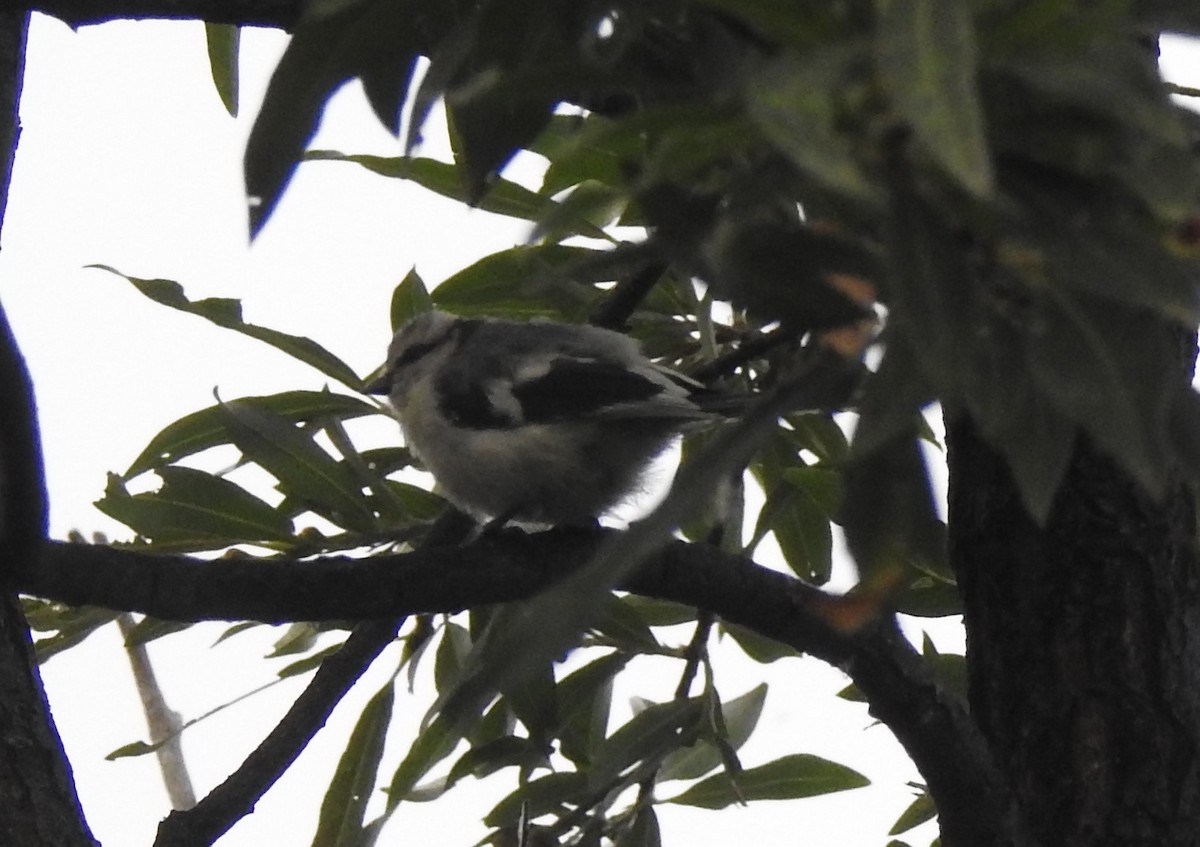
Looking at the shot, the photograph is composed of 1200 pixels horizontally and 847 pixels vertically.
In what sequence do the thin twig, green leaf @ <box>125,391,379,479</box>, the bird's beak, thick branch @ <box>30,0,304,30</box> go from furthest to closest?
1. the bird's beak
2. the thin twig
3. green leaf @ <box>125,391,379,479</box>
4. thick branch @ <box>30,0,304,30</box>

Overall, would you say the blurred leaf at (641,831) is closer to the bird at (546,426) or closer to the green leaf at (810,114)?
the bird at (546,426)

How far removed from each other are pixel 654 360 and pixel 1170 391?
1.97m

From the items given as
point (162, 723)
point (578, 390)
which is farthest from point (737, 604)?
point (162, 723)

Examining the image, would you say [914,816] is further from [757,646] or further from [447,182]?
[447,182]

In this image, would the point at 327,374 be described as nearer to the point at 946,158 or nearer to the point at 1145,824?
the point at 1145,824

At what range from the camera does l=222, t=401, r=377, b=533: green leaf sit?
223 centimetres

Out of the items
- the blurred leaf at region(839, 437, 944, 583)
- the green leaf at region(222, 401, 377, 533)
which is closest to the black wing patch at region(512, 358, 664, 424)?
the green leaf at region(222, 401, 377, 533)

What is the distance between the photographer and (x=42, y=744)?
1.70m

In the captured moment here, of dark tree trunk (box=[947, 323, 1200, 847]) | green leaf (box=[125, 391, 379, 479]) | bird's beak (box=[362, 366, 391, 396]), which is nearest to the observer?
dark tree trunk (box=[947, 323, 1200, 847])

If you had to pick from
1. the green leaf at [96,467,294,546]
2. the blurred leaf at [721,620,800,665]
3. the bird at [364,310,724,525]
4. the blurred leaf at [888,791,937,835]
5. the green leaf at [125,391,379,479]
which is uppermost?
the bird at [364,310,724,525]

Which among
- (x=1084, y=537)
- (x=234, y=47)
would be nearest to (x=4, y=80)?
(x=234, y=47)

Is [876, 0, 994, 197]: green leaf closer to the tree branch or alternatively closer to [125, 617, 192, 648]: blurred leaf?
the tree branch

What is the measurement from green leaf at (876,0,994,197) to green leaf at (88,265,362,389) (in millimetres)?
1604

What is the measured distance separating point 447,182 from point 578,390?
20.1 inches
